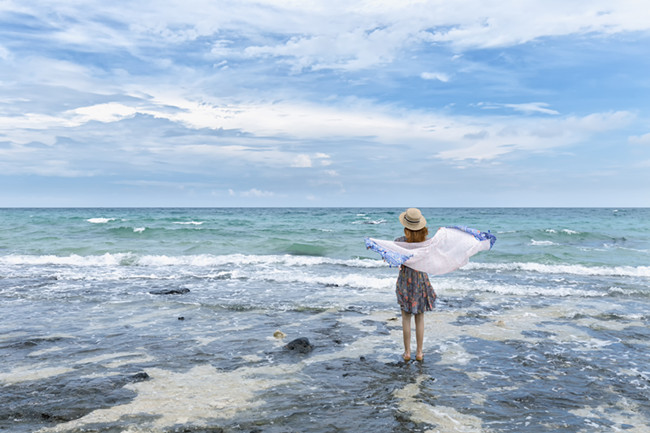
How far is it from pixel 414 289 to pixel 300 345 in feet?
6.35

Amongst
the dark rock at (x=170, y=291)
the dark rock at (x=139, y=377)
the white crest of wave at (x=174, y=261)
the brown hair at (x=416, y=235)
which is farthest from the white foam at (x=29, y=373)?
the white crest of wave at (x=174, y=261)

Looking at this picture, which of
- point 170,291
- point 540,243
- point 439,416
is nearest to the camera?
point 439,416

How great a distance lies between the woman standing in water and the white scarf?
139 millimetres

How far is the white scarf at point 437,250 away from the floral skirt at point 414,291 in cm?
15

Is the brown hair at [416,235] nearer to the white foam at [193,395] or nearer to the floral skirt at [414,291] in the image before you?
the floral skirt at [414,291]

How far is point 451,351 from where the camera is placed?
6895 mm

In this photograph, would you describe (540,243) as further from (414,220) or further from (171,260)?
(414,220)

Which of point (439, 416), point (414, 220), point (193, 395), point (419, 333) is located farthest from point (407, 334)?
point (193, 395)

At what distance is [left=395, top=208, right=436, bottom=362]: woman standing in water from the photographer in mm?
6281

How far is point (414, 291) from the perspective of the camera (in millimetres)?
6301

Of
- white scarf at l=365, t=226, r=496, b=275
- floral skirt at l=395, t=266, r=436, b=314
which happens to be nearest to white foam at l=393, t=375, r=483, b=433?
floral skirt at l=395, t=266, r=436, b=314

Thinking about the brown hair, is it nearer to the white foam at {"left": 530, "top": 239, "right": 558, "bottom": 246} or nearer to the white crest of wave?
the white crest of wave

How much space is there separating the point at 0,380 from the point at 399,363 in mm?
4950

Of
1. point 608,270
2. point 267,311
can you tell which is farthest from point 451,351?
point 608,270
